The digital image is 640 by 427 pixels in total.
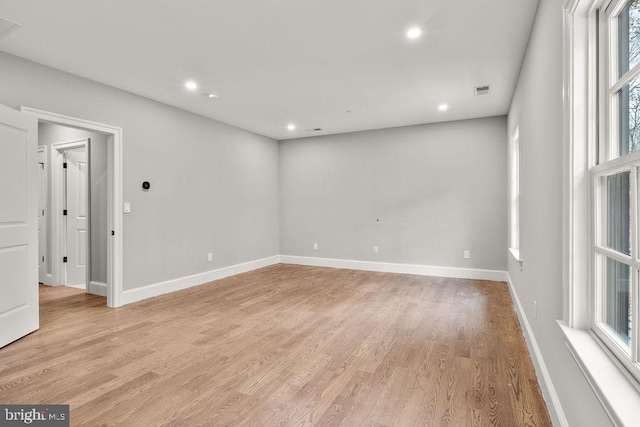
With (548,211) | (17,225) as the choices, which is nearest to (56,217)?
(17,225)

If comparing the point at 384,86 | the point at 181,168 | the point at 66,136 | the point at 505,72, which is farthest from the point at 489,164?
the point at 66,136

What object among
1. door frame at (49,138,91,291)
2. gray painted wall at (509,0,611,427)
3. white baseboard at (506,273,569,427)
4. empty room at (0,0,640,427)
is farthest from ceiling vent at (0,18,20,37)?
white baseboard at (506,273,569,427)

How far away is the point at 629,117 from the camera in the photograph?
Result: 3.87 ft

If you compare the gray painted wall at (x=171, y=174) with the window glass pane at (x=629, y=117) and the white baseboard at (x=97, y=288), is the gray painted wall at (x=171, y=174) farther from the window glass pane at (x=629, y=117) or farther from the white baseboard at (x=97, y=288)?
the window glass pane at (x=629, y=117)

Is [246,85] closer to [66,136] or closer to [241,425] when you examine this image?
A: [66,136]

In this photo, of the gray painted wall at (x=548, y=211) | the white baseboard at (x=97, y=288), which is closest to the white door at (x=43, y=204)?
the white baseboard at (x=97, y=288)

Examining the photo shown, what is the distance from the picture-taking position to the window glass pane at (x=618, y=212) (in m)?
1.17

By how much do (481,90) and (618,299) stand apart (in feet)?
11.2

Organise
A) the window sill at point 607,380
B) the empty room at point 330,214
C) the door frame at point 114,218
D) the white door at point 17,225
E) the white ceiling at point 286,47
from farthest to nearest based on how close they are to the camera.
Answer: the door frame at point 114,218
the white door at point 17,225
the white ceiling at point 286,47
the empty room at point 330,214
the window sill at point 607,380

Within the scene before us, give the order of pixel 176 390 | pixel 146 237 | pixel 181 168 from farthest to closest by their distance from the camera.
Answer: pixel 181 168, pixel 146 237, pixel 176 390

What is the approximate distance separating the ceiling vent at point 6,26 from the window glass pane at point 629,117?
12.6 ft

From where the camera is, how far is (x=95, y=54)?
3.09 metres

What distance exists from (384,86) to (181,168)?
3030 millimetres

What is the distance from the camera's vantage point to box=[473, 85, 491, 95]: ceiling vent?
3.95 m
